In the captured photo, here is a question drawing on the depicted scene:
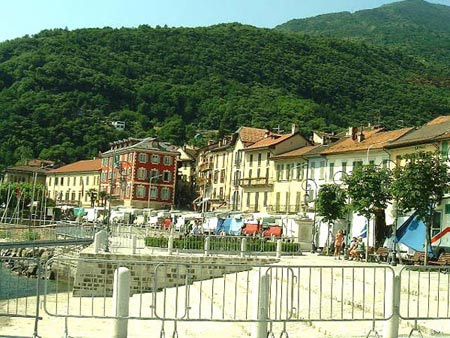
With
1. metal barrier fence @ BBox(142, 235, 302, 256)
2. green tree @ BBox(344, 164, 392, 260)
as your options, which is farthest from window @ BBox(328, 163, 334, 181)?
metal barrier fence @ BBox(142, 235, 302, 256)

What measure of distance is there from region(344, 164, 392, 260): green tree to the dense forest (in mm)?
78976

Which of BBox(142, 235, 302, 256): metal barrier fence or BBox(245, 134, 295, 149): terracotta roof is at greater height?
BBox(245, 134, 295, 149): terracotta roof

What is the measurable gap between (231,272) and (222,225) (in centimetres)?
3069

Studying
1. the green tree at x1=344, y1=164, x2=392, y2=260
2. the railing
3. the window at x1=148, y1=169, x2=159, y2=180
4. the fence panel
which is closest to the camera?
the fence panel

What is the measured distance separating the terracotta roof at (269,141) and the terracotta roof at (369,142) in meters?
12.5

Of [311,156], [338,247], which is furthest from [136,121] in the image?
[338,247]

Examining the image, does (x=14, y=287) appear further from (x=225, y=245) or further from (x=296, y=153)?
(x=296, y=153)

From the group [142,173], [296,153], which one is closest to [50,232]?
[296,153]

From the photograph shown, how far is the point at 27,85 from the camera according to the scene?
146875mm

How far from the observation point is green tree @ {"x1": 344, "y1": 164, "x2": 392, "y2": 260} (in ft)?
105

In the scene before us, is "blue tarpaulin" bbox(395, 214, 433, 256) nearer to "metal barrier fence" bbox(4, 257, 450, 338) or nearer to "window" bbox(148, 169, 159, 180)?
"metal barrier fence" bbox(4, 257, 450, 338)

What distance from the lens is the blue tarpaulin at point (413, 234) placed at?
99.7 feet

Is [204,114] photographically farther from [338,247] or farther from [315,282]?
[315,282]

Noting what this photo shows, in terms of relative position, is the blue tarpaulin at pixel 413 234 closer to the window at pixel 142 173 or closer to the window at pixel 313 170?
the window at pixel 313 170
